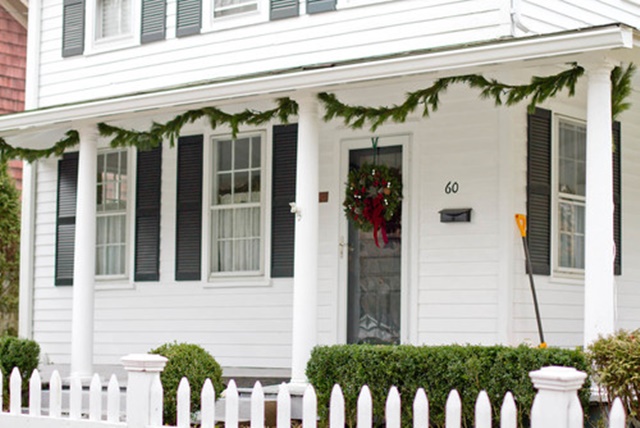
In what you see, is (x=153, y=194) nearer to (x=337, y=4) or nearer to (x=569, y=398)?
(x=337, y=4)

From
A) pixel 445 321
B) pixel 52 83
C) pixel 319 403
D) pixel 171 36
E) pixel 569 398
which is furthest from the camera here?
pixel 52 83

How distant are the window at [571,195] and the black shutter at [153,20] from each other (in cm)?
507

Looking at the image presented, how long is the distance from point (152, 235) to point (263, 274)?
69.4 inches

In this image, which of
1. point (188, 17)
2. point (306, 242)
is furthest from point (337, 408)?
point (188, 17)

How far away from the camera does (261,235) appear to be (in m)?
12.1

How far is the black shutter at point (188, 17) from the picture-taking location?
1265 centimetres

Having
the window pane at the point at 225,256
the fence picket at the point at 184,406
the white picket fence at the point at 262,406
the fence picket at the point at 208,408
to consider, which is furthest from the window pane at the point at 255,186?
the fence picket at the point at 208,408

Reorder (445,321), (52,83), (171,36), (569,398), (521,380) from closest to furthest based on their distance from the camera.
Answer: (569,398)
(521,380)
(445,321)
(171,36)
(52,83)

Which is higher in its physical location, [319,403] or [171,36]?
[171,36]

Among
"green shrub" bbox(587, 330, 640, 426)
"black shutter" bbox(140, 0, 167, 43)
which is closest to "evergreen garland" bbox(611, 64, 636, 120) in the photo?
"green shrub" bbox(587, 330, 640, 426)

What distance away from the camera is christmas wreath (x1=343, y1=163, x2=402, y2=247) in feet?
36.3

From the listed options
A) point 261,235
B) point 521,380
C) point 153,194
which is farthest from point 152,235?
point 521,380

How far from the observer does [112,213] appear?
13.6 meters

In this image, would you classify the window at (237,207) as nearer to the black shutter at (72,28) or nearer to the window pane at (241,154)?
the window pane at (241,154)
